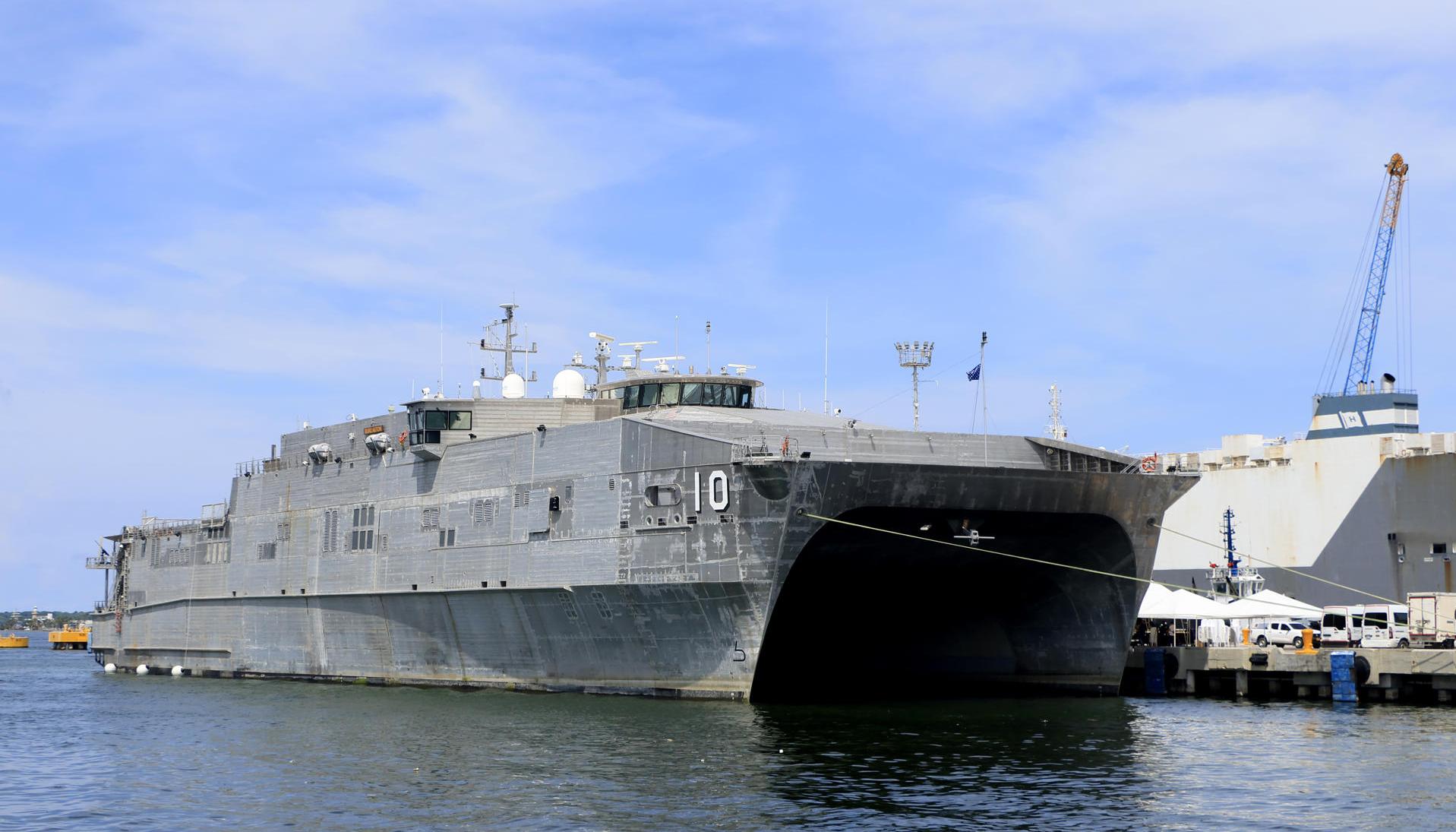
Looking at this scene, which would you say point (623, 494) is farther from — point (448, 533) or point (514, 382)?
point (514, 382)

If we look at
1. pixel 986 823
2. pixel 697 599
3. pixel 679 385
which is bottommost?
pixel 986 823

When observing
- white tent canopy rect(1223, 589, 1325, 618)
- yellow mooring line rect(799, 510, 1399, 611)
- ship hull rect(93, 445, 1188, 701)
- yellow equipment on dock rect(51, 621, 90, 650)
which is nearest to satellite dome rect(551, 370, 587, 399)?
ship hull rect(93, 445, 1188, 701)

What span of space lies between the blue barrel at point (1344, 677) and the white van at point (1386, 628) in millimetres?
2814

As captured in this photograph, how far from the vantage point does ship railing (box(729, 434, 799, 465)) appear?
118 feet

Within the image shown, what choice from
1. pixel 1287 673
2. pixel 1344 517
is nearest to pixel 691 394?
pixel 1287 673

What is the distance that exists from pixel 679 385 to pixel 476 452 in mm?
6707

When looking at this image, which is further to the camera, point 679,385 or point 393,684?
point 393,684

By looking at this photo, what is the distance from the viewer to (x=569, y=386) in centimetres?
4959

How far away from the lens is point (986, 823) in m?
23.8

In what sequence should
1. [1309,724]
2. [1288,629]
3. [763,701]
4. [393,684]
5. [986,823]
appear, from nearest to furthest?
[986,823]
[1309,724]
[763,701]
[393,684]
[1288,629]

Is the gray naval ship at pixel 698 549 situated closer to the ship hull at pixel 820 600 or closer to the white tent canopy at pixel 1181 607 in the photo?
the ship hull at pixel 820 600

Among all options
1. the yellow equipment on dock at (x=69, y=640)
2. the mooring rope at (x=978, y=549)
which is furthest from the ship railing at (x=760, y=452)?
the yellow equipment on dock at (x=69, y=640)

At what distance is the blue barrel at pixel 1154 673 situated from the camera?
46719 mm

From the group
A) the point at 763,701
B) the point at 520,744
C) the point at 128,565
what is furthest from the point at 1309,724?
the point at 128,565
